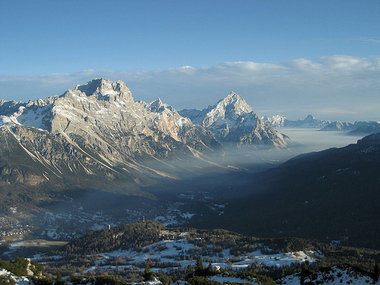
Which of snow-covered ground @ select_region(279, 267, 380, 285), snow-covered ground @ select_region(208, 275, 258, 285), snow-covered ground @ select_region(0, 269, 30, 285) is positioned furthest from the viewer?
snow-covered ground @ select_region(208, 275, 258, 285)

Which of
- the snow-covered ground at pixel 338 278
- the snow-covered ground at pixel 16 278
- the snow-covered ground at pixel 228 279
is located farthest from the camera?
the snow-covered ground at pixel 228 279

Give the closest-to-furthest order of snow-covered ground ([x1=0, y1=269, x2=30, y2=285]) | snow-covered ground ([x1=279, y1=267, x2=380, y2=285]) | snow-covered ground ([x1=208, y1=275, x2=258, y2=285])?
1. snow-covered ground ([x1=279, y1=267, x2=380, y2=285])
2. snow-covered ground ([x1=0, y1=269, x2=30, y2=285])
3. snow-covered ground ([x1=208, y1=275, x2=258, y2=285])

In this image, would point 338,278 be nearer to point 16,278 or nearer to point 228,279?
point 228,279

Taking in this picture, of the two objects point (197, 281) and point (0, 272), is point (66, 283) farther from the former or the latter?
point (197, 281)

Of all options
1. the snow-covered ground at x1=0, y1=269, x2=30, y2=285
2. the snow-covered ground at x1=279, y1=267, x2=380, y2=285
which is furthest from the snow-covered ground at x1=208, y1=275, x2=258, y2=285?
the snow-covered ground at x1=0, y1=269, x2=30, y2=285

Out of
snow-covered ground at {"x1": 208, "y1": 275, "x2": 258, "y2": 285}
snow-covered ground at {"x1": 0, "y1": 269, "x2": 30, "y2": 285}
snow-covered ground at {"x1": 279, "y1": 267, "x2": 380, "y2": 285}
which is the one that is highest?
snow-covered ground at {"x1": 279, "y1": 267, "x2": 380, "y2": 285}

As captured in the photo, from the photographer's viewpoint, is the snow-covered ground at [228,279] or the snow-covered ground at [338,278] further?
the snow-covered ground at [228,279]

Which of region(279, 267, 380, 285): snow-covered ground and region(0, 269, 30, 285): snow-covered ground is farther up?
region(279, 267, 380, 285): snow-covered ground

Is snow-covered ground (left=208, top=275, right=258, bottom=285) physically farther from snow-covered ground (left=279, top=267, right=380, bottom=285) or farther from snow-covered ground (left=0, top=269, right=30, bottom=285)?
snow-covered ground (left=0, top=269, right=30, bottom=285)

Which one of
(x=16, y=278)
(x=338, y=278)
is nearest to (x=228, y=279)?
(x=338, y=278)

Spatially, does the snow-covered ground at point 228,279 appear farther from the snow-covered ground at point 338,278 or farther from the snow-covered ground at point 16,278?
the snow-covered ground at point 16,278

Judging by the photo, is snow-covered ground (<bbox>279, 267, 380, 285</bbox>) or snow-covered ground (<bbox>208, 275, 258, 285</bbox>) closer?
snow-covered ground (<bbox>279, 267, 380, 285</bbox>)

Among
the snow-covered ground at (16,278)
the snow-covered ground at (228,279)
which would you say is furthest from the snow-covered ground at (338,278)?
the snow-covered ground at (16,278)
